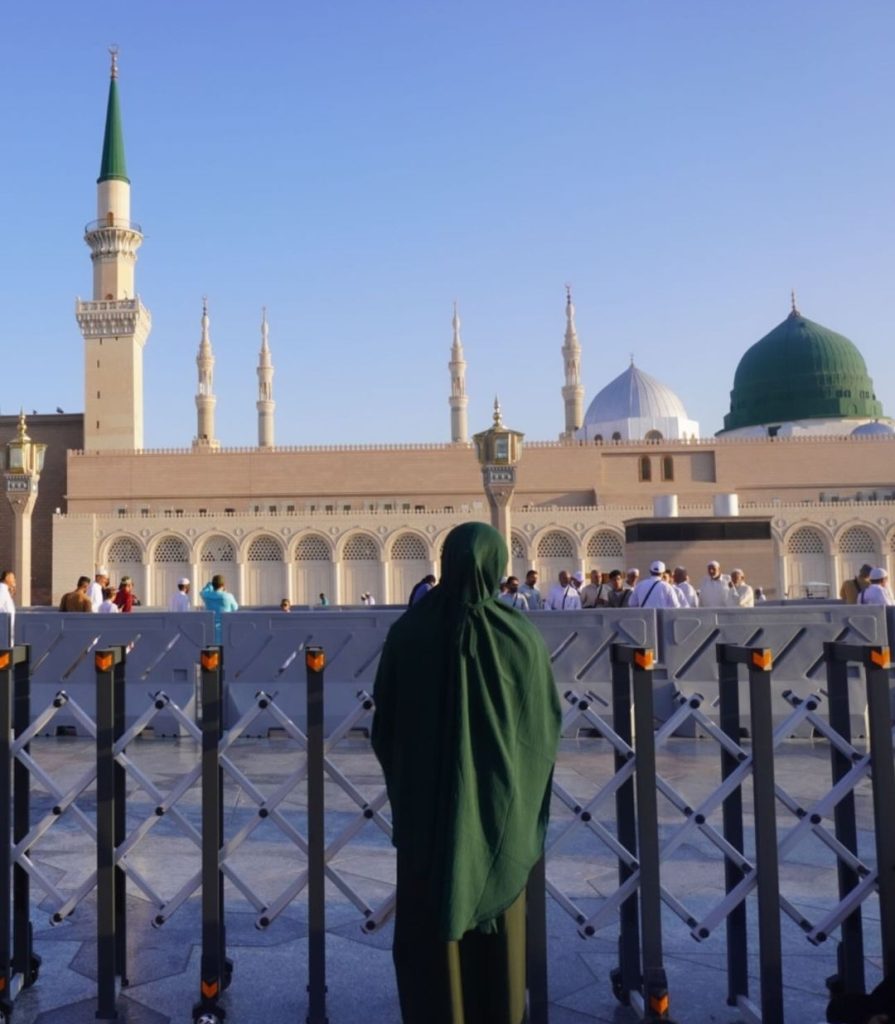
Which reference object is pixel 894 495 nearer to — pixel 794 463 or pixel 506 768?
A: pixel 794 463

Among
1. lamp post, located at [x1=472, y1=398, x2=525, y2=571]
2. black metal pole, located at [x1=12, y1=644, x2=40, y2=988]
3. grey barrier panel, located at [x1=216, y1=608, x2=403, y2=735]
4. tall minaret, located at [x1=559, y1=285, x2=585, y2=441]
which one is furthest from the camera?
tall minaret, located at [x1=559, y1=285, x2=585, y2=441]

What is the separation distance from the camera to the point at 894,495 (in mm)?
39938

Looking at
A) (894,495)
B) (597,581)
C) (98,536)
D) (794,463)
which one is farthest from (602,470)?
(597,581)

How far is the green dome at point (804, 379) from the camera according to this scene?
5172cm

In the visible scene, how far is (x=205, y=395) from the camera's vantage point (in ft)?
160

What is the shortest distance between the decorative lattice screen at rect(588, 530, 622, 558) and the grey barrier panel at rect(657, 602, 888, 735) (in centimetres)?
2976

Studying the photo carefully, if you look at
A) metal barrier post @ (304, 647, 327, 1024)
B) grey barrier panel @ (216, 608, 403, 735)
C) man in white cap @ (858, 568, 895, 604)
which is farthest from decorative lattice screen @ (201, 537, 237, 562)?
metal barrier post @ (304, 647, 327, 1024)

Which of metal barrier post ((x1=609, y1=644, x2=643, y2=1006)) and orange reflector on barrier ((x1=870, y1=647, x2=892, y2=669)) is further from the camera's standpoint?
metal barrier post ((x1=609, y1=644, x2=643, y2=1006))

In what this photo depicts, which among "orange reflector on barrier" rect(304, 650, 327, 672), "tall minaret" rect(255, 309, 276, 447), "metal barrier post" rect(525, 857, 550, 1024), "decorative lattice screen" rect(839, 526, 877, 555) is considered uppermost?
Result: "tall minaret" rect(255, 309, 276, 447)

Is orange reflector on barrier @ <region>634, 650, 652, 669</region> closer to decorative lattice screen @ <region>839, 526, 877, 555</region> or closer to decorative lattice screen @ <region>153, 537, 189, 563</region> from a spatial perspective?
decorative lattice screen @ <region>153, 537, 189, 563</region>

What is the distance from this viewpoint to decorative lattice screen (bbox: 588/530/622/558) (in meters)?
37.6

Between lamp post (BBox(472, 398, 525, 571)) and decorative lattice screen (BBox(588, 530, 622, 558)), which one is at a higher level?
lamp post (BBox(472, 398, 525, 571))

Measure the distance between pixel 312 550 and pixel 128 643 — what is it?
30.3m

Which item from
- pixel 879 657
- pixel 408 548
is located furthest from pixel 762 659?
pixel 408 548
